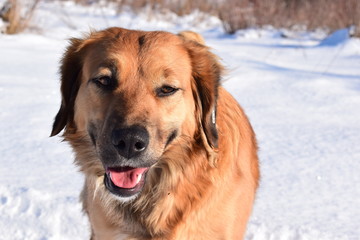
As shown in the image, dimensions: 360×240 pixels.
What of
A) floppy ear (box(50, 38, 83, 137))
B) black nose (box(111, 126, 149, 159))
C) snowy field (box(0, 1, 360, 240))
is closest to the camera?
black nose (box(111, 126, 149, 159))

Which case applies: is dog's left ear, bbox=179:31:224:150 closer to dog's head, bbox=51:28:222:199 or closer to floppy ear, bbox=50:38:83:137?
dog's head, bbox=51:28:222:199

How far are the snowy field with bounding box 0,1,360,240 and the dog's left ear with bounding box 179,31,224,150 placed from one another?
0.16 m

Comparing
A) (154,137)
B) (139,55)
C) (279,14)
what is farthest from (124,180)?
(279,14)

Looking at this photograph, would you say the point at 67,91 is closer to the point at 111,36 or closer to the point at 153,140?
the point at 111,36

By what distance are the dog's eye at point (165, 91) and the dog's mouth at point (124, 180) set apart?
344mm

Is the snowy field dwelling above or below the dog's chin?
below

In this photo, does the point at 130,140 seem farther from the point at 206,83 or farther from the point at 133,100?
the point at 206,83

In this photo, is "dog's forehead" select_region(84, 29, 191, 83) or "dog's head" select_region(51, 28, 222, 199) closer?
"dog's head" select_region(51, 28, 222, 199)

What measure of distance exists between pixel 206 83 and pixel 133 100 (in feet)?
1.48

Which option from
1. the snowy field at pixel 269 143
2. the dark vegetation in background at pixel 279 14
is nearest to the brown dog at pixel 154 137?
the snowy field at pixel 269 143

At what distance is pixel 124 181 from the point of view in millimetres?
2232

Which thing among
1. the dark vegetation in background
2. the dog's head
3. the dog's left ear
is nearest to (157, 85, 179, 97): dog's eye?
the dog's head

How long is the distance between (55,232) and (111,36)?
138cm

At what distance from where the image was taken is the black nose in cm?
201
